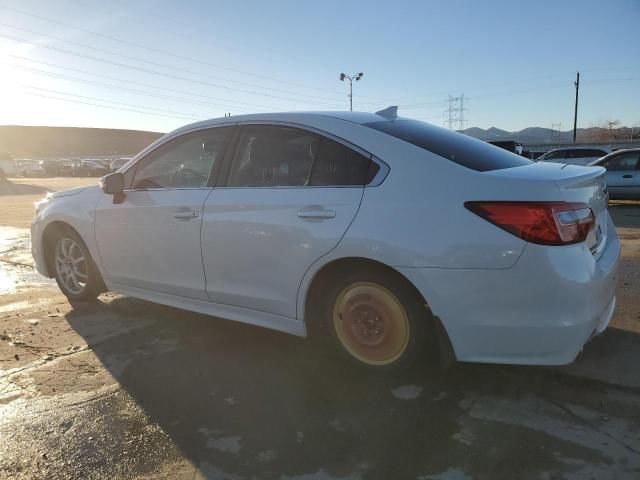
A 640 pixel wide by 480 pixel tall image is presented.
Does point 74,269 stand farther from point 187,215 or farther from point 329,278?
point 329,278

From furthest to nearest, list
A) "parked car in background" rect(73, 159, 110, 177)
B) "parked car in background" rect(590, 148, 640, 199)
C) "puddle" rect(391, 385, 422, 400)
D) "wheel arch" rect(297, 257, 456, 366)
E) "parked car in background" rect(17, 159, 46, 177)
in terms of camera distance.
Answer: "parked car in background" rect(17, 159, 46, 177), "parked car in background" rect(73, 159, 110, 177), "parked car in background" rect(590, 148, 640, 199), "puddle" rect(391, 385, 422, 400), "wheel arch" rect(297, 257, 456, 366)

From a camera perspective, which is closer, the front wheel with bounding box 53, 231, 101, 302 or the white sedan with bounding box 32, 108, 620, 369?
the white sedan with bounding box 32, 108, 620, 369

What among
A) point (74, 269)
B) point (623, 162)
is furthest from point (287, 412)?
point (623, 162)

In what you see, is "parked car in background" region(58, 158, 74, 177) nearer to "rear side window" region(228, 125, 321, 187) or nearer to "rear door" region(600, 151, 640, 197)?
"rear door" region(600, 151, 640, 197)

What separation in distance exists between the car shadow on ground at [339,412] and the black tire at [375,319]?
142mm

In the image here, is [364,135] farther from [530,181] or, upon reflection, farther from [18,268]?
[18,268]

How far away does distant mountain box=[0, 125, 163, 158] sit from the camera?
3583 inches

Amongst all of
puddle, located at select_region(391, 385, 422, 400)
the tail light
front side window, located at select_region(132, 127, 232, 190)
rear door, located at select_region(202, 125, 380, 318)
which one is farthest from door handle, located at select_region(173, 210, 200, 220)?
the tail light

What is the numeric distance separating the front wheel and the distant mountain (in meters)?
90.5

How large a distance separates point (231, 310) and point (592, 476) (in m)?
2.34

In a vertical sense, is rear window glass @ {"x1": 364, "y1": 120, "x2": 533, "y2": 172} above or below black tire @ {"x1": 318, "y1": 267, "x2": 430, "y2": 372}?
above

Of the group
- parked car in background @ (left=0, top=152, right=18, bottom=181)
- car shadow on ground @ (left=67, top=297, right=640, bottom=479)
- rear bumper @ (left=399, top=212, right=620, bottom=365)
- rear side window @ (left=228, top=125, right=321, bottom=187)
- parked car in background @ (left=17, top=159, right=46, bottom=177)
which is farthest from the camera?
parked car in background @ (left=17, top=159, right=46, bottom=177)

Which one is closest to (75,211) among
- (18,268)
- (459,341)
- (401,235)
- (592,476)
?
(18,268)

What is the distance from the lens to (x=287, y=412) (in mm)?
2840
